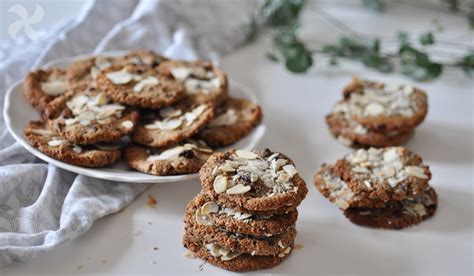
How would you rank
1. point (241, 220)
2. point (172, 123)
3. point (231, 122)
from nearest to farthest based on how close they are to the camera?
point (241, 220)
point (172, 123)
point (231, 122)

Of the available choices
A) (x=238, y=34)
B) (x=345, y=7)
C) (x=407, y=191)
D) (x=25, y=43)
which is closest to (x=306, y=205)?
(x=407, y=191)

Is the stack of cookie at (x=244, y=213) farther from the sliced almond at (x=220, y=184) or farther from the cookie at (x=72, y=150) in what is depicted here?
the cookie at (x=72, y=150)

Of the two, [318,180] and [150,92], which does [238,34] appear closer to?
[150,92]

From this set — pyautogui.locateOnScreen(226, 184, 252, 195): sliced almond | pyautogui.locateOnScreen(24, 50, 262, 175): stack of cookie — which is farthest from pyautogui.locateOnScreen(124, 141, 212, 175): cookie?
pyautogui.locateOnScreen(226, 184, 252, 195): sliced almond

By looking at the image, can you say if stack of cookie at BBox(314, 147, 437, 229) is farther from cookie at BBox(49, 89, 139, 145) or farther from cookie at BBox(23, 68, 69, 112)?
cookie at BBox(23, 68, 69, 112)

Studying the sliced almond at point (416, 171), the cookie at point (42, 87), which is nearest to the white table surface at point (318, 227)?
the sliced almond at point (416, 171)

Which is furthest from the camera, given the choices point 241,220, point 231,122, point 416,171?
point 231,122

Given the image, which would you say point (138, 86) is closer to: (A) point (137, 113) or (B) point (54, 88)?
(A) point (137, 113)

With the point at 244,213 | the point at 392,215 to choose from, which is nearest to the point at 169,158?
the point at 244,213
